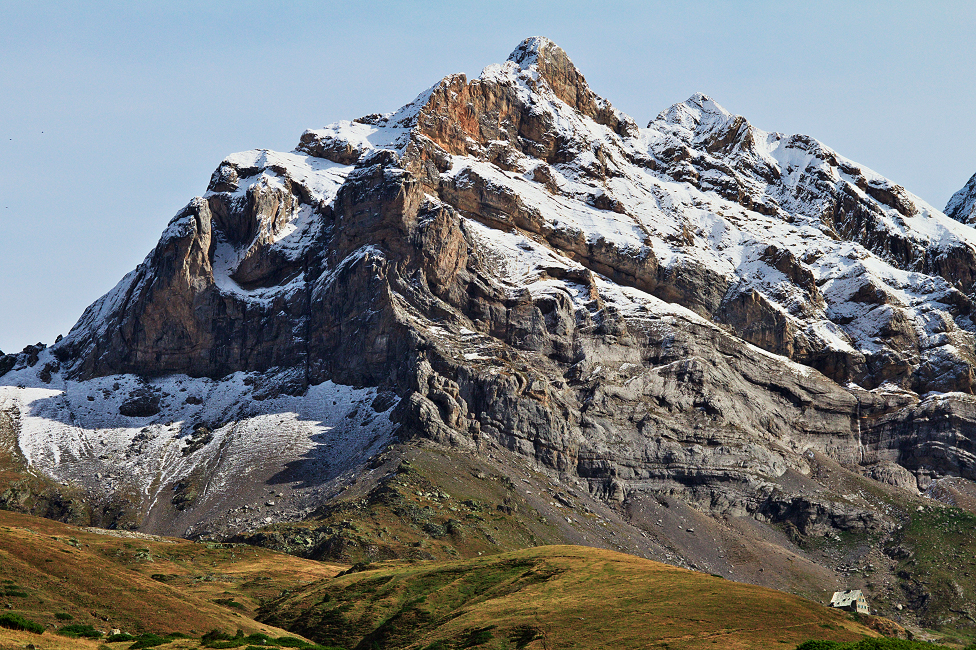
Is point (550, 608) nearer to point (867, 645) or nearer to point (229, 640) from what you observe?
point (229, 640)

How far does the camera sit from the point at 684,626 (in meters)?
77.4

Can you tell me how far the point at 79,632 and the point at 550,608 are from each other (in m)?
38.8

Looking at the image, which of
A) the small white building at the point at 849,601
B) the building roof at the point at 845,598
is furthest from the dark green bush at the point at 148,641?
the building roof at the point at 845,598

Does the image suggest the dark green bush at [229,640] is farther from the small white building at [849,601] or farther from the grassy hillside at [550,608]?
the small white building at [849,601]

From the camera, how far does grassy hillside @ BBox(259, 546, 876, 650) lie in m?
76.3

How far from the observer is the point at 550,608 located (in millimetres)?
88000

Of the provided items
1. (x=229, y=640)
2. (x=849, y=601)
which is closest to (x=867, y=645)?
(x=229, y=640)

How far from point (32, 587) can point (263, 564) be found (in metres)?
83.2

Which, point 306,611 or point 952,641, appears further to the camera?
point 952,641

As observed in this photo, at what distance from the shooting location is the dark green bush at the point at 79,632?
71.3 meters

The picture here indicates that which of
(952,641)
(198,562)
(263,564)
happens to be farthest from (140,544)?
(952,641)

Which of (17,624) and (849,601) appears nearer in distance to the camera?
(17,624)

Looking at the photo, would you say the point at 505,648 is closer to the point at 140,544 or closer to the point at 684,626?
the point at 684,626

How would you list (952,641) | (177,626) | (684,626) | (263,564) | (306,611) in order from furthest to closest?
1. (952,641)
2. (263,564)
3. (306,611)
4. (177,626)
5. (684,626)
